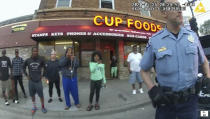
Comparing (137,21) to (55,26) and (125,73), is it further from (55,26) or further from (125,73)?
(55,26)

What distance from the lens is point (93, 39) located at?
1125cm

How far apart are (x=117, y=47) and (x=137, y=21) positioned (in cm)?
215

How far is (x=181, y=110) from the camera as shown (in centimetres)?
186

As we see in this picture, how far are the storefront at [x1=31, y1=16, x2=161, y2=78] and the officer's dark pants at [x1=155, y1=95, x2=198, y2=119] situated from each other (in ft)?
27.0

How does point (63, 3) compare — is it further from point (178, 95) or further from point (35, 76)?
point (178, 95)

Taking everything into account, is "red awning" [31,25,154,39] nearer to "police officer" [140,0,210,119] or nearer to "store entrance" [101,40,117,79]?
"store entrance" [101,40,117,79]

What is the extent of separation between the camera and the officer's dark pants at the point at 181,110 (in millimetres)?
1852

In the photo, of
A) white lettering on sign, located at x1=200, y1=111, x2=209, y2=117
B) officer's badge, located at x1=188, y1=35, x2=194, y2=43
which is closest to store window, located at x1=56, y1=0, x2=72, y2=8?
white lettering on sign, located at x1=200, y1=111, x2=209, y2=117

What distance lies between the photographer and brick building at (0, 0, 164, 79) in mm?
10174

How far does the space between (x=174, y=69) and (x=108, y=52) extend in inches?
397

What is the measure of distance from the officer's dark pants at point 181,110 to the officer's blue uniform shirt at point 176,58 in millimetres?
182

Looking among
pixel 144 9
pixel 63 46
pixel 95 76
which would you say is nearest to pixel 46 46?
pixel 63 46

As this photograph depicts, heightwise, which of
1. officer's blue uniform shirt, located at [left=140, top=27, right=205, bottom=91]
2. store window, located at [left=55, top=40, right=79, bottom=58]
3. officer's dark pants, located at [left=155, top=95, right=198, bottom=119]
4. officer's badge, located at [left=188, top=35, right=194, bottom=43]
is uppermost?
store window, located at [left=55, top=40, right=79, bottom=58]

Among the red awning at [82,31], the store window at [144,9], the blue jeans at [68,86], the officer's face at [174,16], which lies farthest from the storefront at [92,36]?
the officer's face at [174,16]
